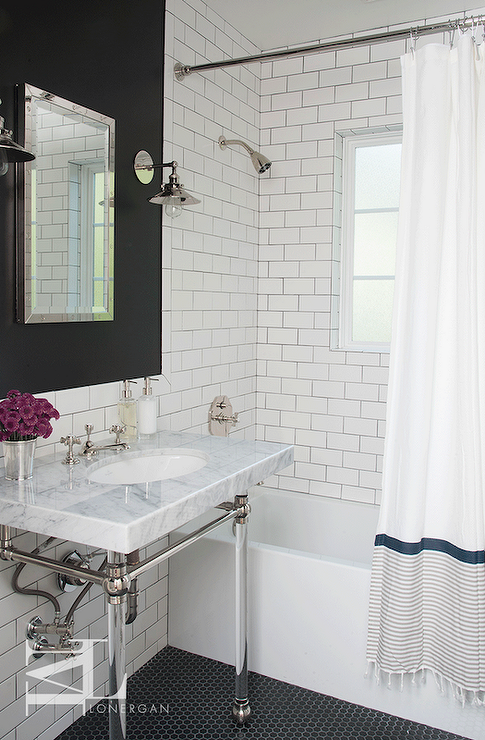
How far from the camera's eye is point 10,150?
1669 millimetres

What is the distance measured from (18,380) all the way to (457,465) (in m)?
1.45

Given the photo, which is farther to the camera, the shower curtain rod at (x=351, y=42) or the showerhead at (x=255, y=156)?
the showerhead at (x=255, y=156)

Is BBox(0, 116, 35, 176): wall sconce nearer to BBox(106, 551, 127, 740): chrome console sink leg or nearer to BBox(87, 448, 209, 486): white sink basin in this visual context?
BBox(87, 448, 209, 486): white sink basin

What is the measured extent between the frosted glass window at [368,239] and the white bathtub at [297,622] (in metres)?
1.31

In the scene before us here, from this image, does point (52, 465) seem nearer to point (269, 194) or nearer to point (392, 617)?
point (392, 617)

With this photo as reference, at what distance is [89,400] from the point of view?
2.18 meters

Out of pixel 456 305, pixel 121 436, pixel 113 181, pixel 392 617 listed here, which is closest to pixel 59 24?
pixel 113 181

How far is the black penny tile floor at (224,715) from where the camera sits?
2.13 m

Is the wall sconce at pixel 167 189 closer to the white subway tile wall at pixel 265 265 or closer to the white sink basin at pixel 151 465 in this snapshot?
the white subway tile wall at pixel 265 265

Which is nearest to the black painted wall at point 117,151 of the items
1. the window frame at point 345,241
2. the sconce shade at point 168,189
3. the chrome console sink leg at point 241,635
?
the sconce shade at point 168,189

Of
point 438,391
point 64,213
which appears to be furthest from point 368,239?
point 64,213

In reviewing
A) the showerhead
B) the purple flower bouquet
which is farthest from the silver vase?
the showerhead

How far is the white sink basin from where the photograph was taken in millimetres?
1999

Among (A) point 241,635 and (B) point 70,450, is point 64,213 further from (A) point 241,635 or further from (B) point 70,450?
(A) point 241,635
